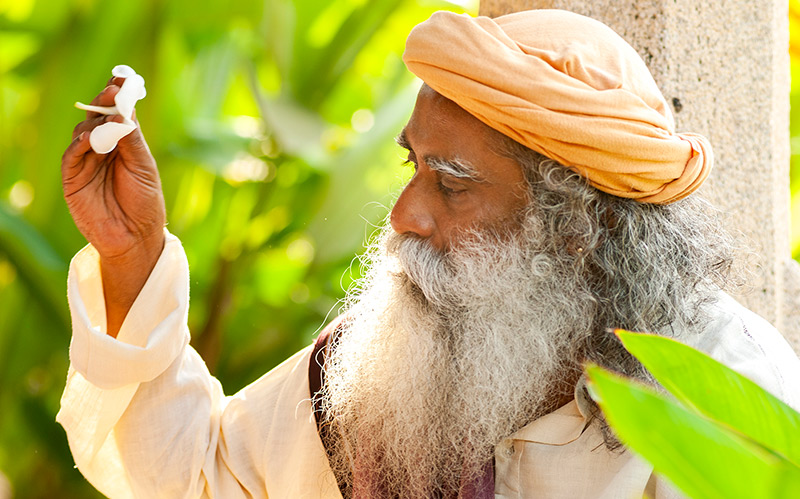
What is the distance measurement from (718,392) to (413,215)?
779 mm

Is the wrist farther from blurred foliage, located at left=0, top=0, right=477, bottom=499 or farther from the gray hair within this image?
blurred foliage, located at left=0, top=0, right=477, bottom=499

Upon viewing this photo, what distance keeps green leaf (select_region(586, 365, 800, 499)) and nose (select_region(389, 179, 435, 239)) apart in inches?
32.8

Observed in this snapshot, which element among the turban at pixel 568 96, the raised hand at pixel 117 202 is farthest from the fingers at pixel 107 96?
the turban at pixel 568 96

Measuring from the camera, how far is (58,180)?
2.83 meters

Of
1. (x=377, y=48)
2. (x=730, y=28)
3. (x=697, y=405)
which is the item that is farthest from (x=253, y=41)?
(x=697, y=405)

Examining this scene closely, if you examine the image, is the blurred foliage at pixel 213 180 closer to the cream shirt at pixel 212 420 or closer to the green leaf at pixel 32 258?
the green leaf at pixel 32 258

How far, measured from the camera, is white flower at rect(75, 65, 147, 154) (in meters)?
1.19

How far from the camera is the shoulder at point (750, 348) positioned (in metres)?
1.20

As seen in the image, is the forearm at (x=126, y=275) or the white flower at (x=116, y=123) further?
the forearm at (x=126, y=275)

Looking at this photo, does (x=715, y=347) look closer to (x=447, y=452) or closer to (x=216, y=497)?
(x=447, y=452)

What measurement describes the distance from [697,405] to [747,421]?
0.04 metres

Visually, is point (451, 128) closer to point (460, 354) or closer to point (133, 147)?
point (460, 354)

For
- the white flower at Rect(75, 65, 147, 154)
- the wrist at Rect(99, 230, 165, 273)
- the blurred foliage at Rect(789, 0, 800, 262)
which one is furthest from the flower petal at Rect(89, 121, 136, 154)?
the blurred foliage at Rect(789, 0, 800, 262)

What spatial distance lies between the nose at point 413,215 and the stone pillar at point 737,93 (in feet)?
1.75
